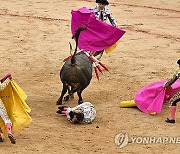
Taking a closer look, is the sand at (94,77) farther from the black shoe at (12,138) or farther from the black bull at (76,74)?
the black bull at (76,74)

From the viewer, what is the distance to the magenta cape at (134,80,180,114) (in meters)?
8.28

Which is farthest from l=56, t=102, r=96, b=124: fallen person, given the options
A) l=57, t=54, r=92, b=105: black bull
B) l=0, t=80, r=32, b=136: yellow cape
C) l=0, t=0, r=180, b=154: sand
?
l=0, t=80, r=32, b=136: yellow cape

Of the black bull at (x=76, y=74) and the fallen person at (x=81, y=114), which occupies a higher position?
the black bull at (x=76, y=74)

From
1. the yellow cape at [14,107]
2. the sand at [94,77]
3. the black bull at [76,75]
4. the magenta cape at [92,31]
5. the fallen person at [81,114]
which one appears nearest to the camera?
the yellow cape at [14,107]

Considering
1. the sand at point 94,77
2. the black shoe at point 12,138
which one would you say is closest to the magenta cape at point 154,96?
the sand at point 94,77

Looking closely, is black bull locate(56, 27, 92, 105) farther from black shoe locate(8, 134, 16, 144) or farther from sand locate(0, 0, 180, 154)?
black shoe locate(8, 134, 16, 144)

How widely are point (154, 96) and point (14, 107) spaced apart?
2.33 metres

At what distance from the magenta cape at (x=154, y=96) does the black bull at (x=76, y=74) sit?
84 cm

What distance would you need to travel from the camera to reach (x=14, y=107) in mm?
7035

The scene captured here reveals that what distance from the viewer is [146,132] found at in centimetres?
758

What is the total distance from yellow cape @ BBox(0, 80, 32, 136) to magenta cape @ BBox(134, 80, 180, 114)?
2019 mm

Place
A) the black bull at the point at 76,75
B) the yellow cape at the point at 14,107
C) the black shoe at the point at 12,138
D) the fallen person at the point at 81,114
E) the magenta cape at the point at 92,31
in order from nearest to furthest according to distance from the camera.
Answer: the black shoe at the point at 12,138, the yellow cape at the point at 14,107, the fallen person at the point at 81,114, the black bull at the point at 76,75, the magenta cape at the point at 92,31

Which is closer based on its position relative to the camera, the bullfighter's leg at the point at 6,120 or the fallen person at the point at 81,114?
the bullfighter's leg at the point at 6,120

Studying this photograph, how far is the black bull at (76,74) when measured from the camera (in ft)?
26.9
